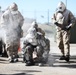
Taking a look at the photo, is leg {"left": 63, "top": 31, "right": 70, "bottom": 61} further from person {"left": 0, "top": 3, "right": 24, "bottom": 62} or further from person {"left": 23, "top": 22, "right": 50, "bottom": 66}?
person {"left": 0, "top": 3, "right": 24, "bottom": 62}

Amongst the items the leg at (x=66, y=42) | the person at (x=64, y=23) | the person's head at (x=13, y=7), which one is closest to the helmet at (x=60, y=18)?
the person at (x=64, y=23)

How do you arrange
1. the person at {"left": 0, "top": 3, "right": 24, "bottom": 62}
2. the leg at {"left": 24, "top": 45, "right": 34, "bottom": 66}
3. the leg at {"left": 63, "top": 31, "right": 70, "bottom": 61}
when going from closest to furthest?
1. the leg at {"left": 24, "top": 45, "right": 34, "bottom": 66}
2. the person at {"left": 0, "top": 3, "right": 24, "bottom": 62}
3. the leg at {"left": 63, "top": 31, "right": 70, "bottom": 61}

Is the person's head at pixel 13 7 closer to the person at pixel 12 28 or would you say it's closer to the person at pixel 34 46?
the person at pixel 12 28

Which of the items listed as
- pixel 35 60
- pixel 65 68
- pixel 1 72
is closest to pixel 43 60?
pixel 35 60

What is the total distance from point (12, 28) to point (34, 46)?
4.69ft

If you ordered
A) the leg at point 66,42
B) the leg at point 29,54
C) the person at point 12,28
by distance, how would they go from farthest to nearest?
the leg at point 66,42 → the person at point 12,28 → the leg at point 29,54

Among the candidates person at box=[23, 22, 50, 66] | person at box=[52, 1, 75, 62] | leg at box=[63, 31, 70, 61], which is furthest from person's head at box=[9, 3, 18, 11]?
leg at box=[63, 31, 70, 61]

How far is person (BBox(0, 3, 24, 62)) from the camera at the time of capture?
12.4 metres

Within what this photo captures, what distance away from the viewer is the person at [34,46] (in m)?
11.3

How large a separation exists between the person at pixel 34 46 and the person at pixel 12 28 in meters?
1.09

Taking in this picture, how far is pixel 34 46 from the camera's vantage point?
37.5 feet

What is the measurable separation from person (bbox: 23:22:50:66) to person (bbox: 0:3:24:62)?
1.09 m

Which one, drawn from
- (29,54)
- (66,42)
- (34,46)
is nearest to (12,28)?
(34,46)

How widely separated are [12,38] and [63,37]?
188 centimetres
